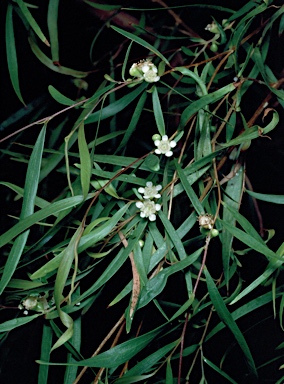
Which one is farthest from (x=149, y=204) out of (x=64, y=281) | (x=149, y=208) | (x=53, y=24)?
(x=53, y=24)

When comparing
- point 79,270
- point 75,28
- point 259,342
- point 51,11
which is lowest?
point 259,342

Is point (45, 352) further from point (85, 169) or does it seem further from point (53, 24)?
point (53, 24)

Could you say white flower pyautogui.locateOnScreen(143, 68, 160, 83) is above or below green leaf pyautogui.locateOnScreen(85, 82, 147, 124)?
below

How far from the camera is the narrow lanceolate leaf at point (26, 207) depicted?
42 cm

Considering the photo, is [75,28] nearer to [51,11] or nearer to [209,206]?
[51,11]

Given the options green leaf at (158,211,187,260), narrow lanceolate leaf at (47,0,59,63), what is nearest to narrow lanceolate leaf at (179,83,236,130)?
green leaf at (158,211,187,260)

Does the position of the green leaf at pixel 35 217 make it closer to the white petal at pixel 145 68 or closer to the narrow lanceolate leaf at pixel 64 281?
the narrow lanceolate leaf at pixel 64 281

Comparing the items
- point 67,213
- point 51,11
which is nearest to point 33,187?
point 67,213

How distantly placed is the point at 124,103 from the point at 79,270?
192mm

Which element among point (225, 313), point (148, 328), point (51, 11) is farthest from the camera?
point (148, 328)

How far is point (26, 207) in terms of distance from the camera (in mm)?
435

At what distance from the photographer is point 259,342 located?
2.47 feet

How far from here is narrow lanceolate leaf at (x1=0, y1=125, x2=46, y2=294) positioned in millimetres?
422

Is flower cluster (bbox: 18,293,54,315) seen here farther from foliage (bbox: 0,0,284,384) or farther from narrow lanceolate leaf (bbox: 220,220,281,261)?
narrow lanceolate leaf (bbox: 220,220,281,261)
